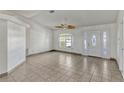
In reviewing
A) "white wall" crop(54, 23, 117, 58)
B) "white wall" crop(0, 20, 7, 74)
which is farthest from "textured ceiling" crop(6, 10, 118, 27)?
"white wall" crop(0, 20, 7, 74)

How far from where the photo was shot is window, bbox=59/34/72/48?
8750 millimetres

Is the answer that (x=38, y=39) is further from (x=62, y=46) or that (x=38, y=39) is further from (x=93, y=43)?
Result: (x=93, y=43)

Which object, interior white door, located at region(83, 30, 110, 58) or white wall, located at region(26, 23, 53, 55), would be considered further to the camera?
white wall, located at region(26, 23, 53, 55)

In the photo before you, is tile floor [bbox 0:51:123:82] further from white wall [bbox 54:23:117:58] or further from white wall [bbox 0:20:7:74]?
white wall [bbox 54:23:117:58]

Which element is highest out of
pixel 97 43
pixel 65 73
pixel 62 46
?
pixel 97 43

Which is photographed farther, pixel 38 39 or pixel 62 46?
pixel 62 46

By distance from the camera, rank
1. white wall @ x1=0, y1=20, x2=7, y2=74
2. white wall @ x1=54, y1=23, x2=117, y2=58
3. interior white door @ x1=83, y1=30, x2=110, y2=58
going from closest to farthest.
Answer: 1. white wall @ x1=0, y1=20, x2=7, y2=74
2. white wall @ x1=54, y1=23, x2=117, y2=58
3. interior white door @ x1=83, y1=30, x2=110, y2=58

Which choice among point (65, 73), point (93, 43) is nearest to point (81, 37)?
point (93, 43)

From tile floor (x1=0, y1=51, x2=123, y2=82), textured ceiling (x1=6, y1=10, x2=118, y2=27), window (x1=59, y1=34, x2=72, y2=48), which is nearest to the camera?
tile floor (x1=0, y1=51, x2=123, y2=82)

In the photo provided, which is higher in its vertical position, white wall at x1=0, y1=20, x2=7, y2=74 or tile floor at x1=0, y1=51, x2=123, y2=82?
white wall at x1=0, y1=20, x2=7, y2=74

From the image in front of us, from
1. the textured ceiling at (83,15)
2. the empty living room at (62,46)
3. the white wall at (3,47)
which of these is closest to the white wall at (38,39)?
the empty living room at (62,46)

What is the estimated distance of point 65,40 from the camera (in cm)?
916

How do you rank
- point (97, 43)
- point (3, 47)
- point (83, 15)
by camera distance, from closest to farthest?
point (3, 47) → point (83, 15) → point (97, 43)
